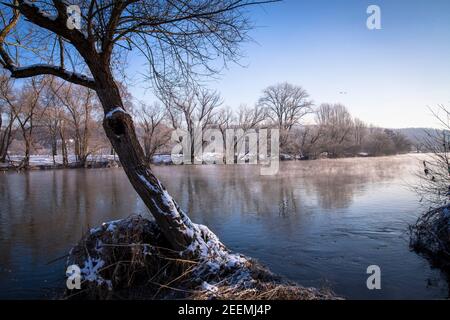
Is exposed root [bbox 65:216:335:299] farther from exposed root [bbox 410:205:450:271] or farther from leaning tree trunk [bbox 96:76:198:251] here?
exposed root [bbox 410:205:450:271]

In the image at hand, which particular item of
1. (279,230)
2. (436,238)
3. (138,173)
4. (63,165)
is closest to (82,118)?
(63,165)

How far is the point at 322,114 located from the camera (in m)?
63.2

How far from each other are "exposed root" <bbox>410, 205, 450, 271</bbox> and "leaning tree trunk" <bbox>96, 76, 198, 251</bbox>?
4680 mm

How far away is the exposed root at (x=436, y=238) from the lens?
6.26m

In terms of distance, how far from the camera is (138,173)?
5.01 m

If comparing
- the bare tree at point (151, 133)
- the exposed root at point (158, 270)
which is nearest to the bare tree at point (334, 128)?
the bare tree at point (151, 133)

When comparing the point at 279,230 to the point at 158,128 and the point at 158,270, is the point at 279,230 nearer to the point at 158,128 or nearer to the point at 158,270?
the point at 158,270

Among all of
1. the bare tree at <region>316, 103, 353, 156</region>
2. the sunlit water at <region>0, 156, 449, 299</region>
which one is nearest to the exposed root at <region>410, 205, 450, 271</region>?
the sunlit water at <region>0, 156, 449, 299</region>

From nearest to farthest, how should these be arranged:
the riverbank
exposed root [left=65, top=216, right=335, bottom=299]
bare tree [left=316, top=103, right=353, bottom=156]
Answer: exposed root [left=65, top=216, right=335, bottom=299] → the riverbank → bare tree [left=316, top=103, right=353, bottom=156]

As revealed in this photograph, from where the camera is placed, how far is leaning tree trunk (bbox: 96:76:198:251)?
16.2ft
